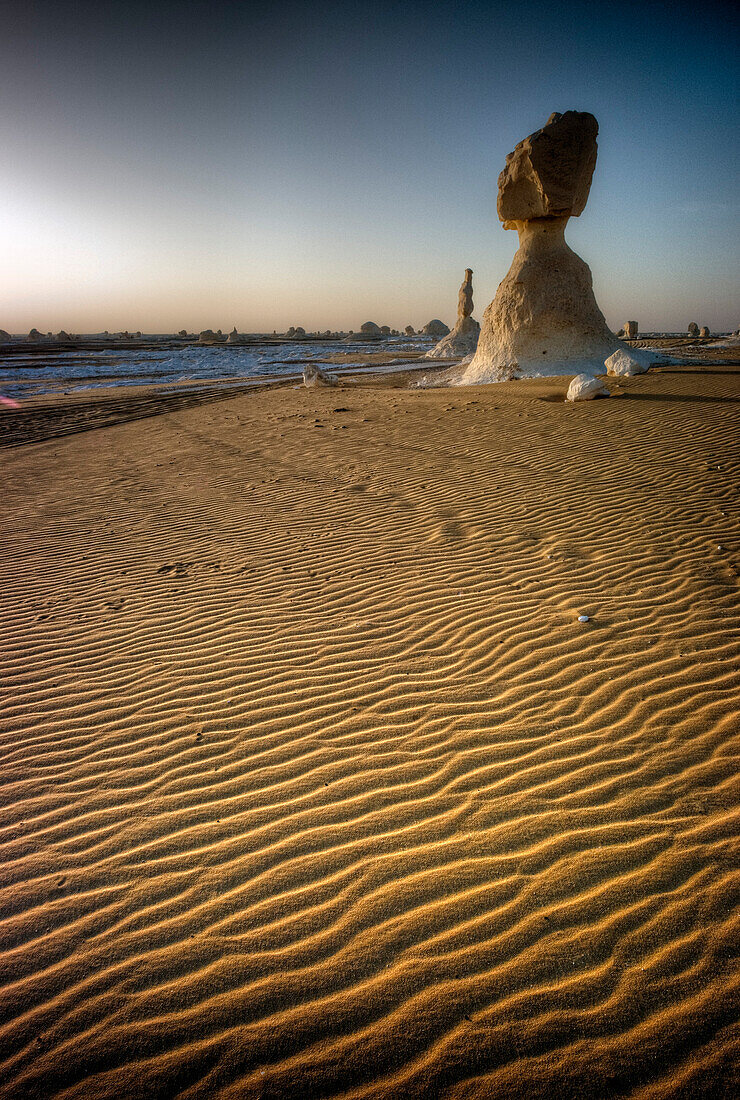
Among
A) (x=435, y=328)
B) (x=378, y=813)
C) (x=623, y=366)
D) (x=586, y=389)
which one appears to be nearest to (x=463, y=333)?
(x=623, y=366)

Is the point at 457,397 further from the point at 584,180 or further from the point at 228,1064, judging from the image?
the point at 228,1064

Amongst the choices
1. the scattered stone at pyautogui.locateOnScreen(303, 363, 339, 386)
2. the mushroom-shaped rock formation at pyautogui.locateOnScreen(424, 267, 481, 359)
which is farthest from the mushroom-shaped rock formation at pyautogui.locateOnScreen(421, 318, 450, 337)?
the scattered stone at pyautogui.locateOnScreen(303, 363, 339, 386)

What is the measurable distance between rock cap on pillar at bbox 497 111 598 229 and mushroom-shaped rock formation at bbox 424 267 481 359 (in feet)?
60.9

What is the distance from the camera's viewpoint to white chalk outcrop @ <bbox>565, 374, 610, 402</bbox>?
1214 centimetres

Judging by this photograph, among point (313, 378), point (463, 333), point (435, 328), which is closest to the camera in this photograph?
point (313, 378)

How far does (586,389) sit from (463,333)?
27964 mm

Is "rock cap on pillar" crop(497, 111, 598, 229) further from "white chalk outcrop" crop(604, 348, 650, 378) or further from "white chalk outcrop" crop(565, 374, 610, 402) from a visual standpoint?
"white chalk outcrop" crop(565, 374, 610, 402)

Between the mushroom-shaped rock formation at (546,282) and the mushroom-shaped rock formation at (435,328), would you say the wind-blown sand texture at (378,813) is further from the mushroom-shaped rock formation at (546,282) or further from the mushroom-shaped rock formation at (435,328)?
the mushroom-shaped rock formation at (435,328)

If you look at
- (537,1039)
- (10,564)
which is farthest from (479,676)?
(10,564)

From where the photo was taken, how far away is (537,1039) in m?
1.71

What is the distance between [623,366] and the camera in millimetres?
15406

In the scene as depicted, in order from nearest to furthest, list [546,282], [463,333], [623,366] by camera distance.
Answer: [623,366], [546,282], [463,333]

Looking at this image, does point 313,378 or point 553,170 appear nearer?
point 553,170

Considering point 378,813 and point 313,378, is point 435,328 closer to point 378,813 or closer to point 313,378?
point 313,378
